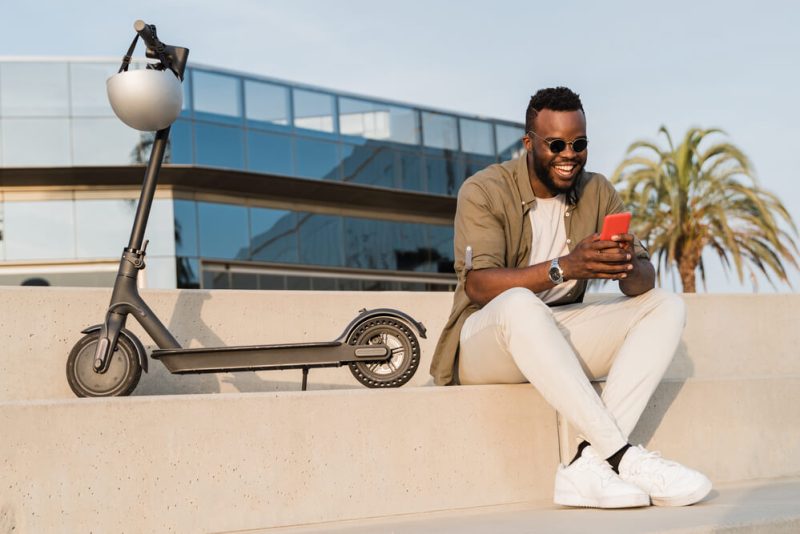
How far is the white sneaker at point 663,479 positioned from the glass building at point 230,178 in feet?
55.2

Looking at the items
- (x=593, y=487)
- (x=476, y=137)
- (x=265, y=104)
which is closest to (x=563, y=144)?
(x=593, y=487)

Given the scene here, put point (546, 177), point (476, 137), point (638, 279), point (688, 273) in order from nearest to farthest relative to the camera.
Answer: point (638, 279)
point (546, 177)
point (688, 273)
point (476, 137)

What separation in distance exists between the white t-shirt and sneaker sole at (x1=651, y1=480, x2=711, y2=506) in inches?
43.1

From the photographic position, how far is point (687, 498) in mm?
3189

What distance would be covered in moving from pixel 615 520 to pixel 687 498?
419mm

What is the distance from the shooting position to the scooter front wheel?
4.15 meters

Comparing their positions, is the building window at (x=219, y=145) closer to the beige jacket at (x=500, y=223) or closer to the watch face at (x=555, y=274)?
the beige jacket at (x=500, y=223)

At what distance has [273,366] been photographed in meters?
4.32

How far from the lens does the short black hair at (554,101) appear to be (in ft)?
12.8

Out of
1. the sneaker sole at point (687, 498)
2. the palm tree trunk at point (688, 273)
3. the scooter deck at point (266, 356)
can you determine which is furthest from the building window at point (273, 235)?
the sneaker sole at point (687, 498)

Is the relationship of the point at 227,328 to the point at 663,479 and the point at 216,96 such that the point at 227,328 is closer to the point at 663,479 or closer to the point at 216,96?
the point at 663,479

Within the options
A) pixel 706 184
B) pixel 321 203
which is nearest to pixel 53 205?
pixel 321 203

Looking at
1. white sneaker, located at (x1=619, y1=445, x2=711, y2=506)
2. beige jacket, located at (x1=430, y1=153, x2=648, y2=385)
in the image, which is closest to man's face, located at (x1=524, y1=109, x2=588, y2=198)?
beige jacket, located at (x1=430, y1=153, x2=648, y2=385)

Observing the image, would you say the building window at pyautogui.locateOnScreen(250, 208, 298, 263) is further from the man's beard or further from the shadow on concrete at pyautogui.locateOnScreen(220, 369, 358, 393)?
the man's beard
